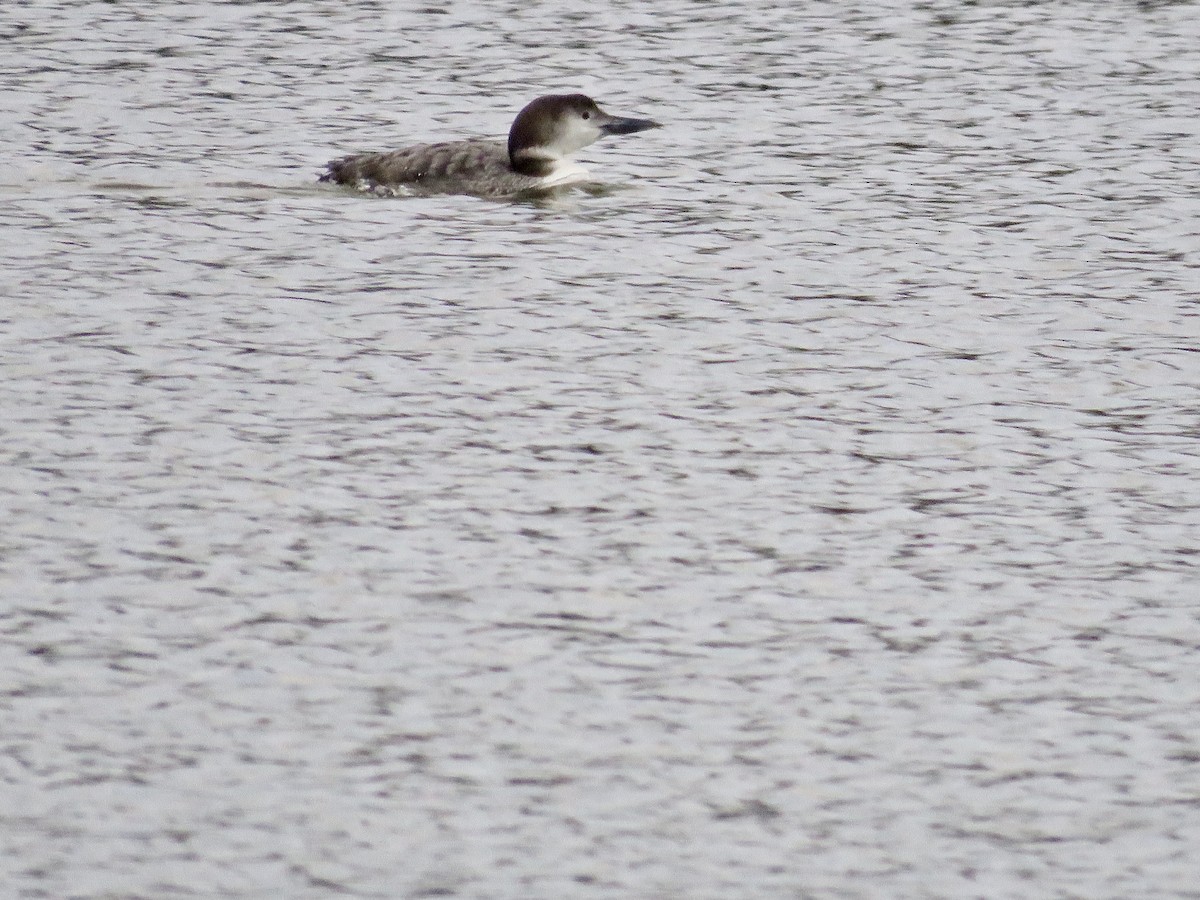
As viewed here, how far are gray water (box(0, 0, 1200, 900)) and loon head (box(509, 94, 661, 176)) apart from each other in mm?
364

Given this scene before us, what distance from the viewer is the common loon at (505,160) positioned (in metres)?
12.0

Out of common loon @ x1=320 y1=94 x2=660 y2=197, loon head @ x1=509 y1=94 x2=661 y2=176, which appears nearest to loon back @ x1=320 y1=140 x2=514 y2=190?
common loon @ x1=320 y1=94 x2=660 y2=197

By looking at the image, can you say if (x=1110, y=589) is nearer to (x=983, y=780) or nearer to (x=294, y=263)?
(x=983, y=780)

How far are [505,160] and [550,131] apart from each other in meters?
0.33

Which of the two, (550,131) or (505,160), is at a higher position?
(550,131)

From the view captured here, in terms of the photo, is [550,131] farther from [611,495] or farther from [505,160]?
[611,495]

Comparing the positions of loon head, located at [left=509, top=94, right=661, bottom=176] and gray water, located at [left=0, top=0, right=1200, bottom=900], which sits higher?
loon head, located at [left=509, top=94, right=661, bottom=176]

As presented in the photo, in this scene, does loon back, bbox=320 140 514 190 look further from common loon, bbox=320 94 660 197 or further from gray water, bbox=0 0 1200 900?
gray water, bbox=0 0 1200 900

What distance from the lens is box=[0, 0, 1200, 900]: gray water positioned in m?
5.64

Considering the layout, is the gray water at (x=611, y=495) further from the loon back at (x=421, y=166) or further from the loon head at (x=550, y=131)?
the loon head at (x=550, y=131)

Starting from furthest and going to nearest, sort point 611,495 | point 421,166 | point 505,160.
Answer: point 505,160 → point 421,166 → point 611,495

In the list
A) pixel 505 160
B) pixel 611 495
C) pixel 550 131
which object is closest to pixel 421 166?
pixel 505 160

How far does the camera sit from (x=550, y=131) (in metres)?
12.4

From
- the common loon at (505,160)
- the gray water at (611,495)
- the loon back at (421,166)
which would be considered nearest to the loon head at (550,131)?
the common loon at (505,160)
